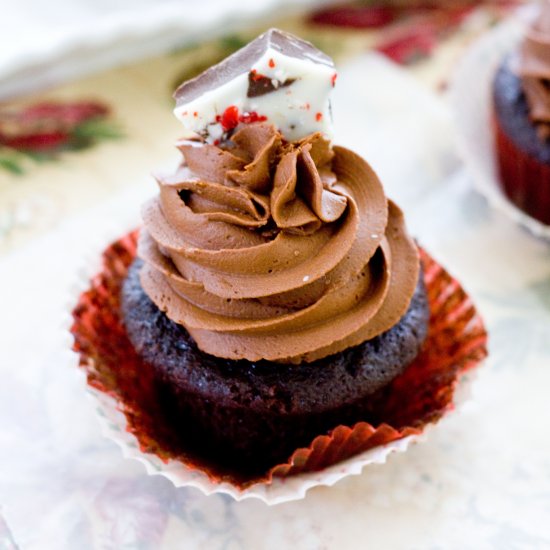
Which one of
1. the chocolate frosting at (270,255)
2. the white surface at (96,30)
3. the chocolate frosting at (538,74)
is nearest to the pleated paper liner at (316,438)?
the chocolate frosting at (270,255)

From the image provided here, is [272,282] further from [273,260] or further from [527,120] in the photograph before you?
[527,120]

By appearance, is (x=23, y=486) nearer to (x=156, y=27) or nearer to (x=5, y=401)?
(x=5, y=401)

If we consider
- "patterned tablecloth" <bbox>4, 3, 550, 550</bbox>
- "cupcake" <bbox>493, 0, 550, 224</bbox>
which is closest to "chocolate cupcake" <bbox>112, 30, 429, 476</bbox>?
"patterned tablecloth" <bbox>4, 3, 550, 550</bbox>

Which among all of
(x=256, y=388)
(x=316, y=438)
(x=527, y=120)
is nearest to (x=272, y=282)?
(x=256, y=388)

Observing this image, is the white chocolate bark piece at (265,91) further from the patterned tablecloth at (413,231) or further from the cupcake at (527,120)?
the cupcake at (527,120)

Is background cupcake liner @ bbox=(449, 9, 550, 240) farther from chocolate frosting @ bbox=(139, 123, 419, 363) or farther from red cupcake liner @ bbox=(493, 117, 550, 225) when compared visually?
chocolate frosting @ bbox=(139, 123, 419, 363)

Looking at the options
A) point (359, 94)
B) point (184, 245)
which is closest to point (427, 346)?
point (184, 245)
